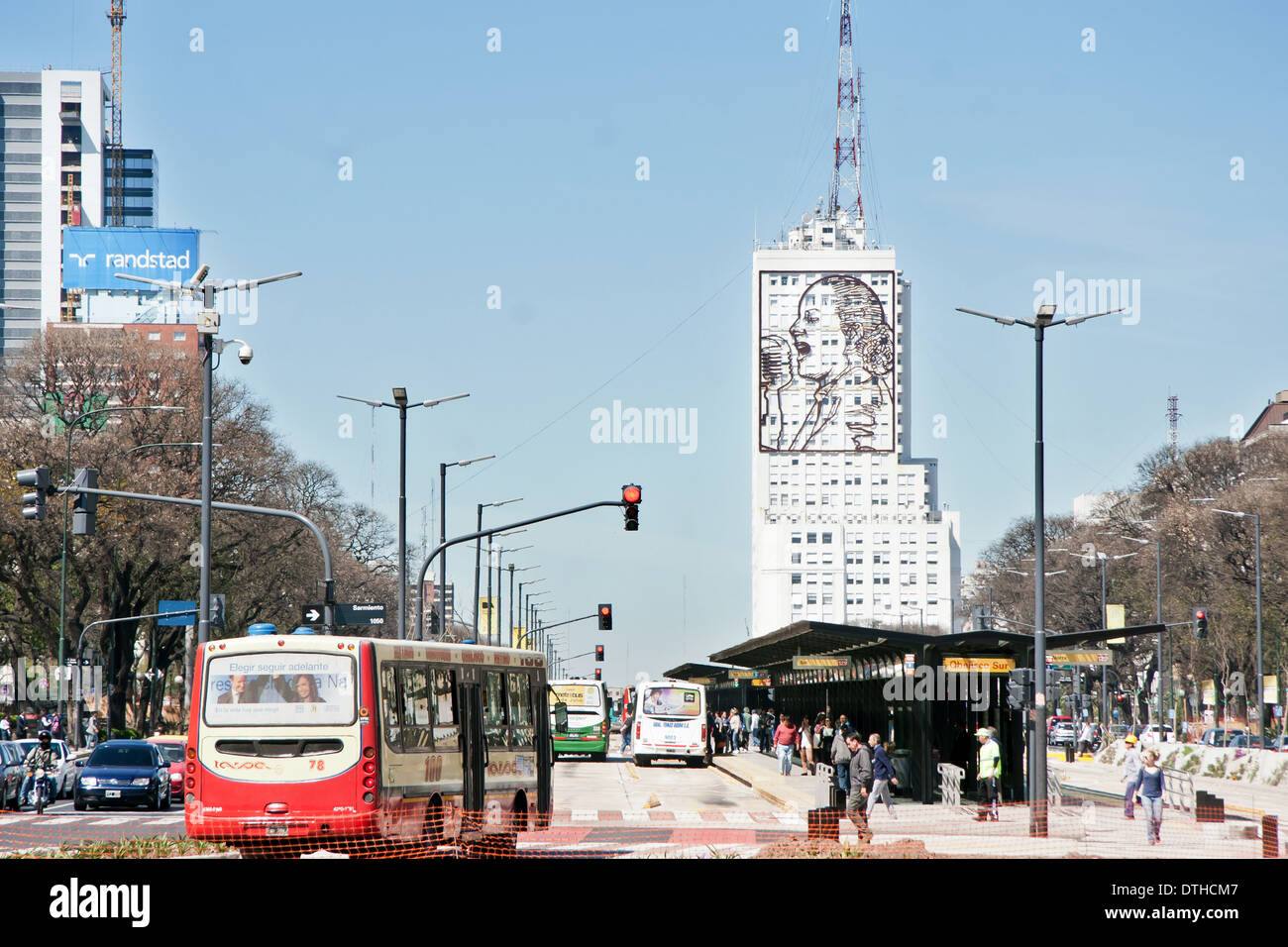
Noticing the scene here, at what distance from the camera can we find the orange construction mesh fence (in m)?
17.1

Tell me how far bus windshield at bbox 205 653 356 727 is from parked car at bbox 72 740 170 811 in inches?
708

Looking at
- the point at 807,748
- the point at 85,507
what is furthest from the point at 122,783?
the point at 807,748

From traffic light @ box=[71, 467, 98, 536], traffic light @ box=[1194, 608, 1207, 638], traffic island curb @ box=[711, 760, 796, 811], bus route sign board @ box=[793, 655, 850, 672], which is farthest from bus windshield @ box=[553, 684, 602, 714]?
traffic light @ box=[71, 467, 98, 536]

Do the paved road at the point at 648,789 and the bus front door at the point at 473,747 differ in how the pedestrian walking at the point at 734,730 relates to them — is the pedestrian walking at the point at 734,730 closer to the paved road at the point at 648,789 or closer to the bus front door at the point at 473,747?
the paved road at the point at 648,789

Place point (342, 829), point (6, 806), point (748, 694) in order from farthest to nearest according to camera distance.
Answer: point (748, 694)
point (6, 806)
point (342, 829)

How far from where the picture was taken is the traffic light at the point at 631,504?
1220 inches

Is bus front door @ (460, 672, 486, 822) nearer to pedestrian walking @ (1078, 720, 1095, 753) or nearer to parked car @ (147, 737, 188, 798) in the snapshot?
parked car @ (147, 737, 188, 798)

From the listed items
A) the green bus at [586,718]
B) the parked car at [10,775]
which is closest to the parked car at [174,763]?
the parked car at [10,775]

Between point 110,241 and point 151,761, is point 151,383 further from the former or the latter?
point 110,241

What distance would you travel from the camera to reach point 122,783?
113 feet

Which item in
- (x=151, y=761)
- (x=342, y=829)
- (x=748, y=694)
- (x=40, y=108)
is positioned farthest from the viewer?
(x=40, y=108)

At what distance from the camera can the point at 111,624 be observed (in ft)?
197
